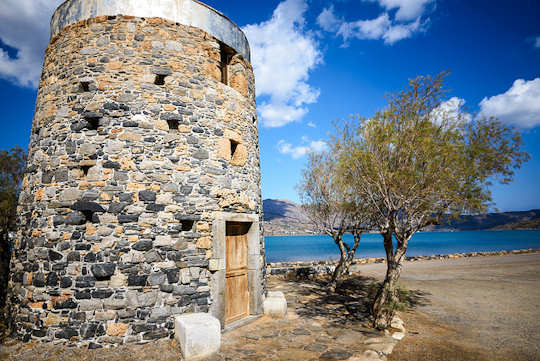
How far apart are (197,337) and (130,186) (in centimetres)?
315

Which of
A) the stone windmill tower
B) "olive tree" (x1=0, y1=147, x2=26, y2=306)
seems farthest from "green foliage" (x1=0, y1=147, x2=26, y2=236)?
the stone windmill tower

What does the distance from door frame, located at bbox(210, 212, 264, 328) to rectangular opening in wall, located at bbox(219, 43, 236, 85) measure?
381 cm

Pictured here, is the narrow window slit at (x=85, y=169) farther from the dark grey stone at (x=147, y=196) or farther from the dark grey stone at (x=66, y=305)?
the dark grey stone at (x=66, y=305)

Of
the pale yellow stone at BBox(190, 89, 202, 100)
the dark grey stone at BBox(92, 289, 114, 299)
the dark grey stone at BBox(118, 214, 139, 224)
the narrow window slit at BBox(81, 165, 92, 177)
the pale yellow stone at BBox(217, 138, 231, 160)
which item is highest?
the pale yellow stone at BBox(190, 89, 202, 100)

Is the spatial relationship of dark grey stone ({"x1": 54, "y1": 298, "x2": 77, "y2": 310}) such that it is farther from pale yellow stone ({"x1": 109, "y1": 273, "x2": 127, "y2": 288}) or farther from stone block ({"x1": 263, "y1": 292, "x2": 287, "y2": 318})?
stone block ({"x1": 263, "y1": 292, "x2": 287, "y2": 318})

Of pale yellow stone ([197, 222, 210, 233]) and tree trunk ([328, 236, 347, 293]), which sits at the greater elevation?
pale yellow stone ([197, 222, 210, 233])

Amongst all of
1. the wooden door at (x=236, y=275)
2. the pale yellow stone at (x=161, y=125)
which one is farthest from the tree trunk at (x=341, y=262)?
the pale yellow stone at (x=161, y=125)

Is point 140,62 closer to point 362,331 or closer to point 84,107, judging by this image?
point 84,107

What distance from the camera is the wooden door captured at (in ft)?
21.6

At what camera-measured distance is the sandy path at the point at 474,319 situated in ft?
16.8

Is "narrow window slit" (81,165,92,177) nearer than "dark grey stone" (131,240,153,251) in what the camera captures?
No

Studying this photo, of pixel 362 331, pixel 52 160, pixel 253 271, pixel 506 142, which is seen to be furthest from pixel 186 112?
pixel 506 142

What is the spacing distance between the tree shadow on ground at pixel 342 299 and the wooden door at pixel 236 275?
176 centimetres

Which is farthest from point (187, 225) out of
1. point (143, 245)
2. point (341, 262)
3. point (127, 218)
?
point (341, 262)
